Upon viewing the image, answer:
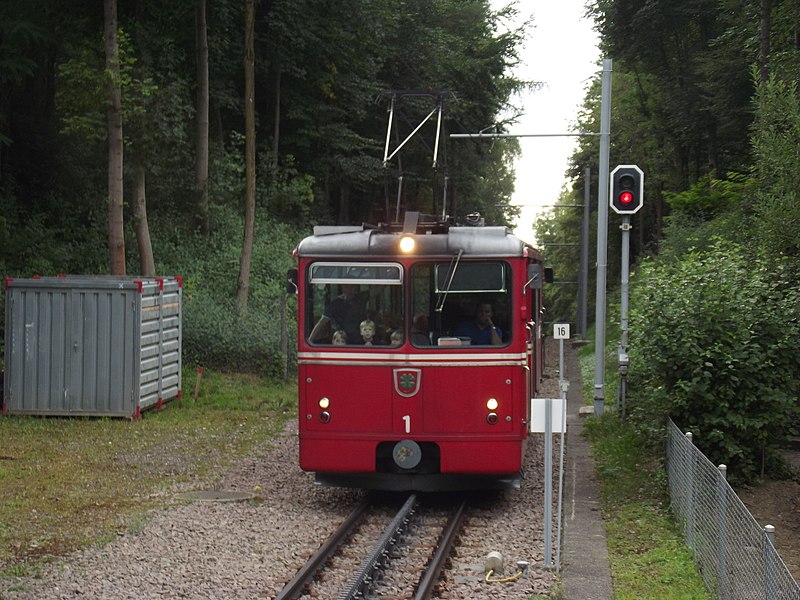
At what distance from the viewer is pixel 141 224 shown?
25.6m

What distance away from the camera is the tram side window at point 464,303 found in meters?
12.0

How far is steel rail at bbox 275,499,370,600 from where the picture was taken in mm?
8797

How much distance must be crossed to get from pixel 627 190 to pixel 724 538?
10146 millimetres

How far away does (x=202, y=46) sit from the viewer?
27.9 metres

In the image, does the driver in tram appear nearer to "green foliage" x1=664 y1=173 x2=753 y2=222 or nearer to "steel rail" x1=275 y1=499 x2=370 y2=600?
"steel rail" x1=275 y1=499 x2=370 y2=600

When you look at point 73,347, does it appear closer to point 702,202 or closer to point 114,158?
point 114,158

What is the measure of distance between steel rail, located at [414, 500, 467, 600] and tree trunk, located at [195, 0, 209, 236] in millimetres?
18173

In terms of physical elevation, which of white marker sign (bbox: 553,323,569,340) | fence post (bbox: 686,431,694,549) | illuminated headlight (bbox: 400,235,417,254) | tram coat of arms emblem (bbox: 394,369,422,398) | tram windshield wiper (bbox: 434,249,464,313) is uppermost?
illuminated headlight (bbox: 400,235,417,254)

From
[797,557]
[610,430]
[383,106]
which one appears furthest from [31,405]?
[383,106]

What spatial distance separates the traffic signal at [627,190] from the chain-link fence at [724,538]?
704 centimetres

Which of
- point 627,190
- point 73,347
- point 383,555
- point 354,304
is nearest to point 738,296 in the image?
point 354,304

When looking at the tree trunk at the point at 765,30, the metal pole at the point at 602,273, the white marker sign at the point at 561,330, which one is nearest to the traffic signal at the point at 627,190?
the metal pole at the point at 602,273

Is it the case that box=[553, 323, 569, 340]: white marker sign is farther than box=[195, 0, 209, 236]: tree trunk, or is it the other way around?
box=[195, 0, 209, 236]: tree trunk

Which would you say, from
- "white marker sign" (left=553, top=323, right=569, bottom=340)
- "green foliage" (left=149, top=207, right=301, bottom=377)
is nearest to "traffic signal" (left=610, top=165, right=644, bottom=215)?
"white marker sign" (left=553, top=323, right=569, bottom=340)
